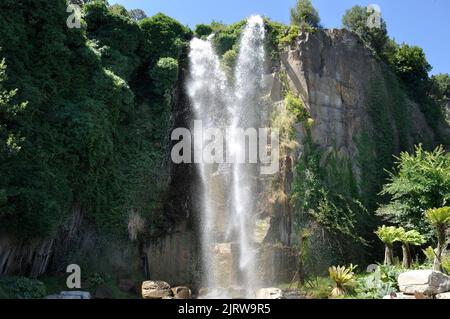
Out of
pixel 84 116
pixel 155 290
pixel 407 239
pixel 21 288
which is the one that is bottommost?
pixel 155 290

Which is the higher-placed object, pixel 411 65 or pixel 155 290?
pixel 411 65

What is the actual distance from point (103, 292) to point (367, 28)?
20.7 m

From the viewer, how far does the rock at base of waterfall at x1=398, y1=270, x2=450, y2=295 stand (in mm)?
12078

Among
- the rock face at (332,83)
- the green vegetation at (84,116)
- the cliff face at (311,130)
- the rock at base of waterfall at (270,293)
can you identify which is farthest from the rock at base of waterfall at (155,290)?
the rock face at (332,83)

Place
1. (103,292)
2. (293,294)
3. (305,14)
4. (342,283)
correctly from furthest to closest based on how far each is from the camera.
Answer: (305,14) → (293,294) → (103,292) → (342,283)

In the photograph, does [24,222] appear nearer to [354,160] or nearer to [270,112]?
[270,112]

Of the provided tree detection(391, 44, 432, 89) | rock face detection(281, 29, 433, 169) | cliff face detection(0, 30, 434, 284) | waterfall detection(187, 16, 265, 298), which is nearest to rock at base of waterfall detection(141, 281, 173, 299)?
cliff face detection(0, 30, 434, 284)

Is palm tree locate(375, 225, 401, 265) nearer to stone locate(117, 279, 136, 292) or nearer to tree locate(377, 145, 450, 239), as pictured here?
tree locate(377, 145, 450, 239)

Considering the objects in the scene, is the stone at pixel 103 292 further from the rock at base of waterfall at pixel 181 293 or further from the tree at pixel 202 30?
the tree at pixel 202 30

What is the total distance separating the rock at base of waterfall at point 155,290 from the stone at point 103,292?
120 cm

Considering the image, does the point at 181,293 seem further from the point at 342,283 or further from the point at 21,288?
the point at 21,288

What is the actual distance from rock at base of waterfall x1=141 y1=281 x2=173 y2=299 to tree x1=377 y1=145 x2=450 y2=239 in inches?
356

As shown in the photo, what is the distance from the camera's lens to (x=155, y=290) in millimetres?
15922

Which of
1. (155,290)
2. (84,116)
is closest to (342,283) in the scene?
(155,290)
